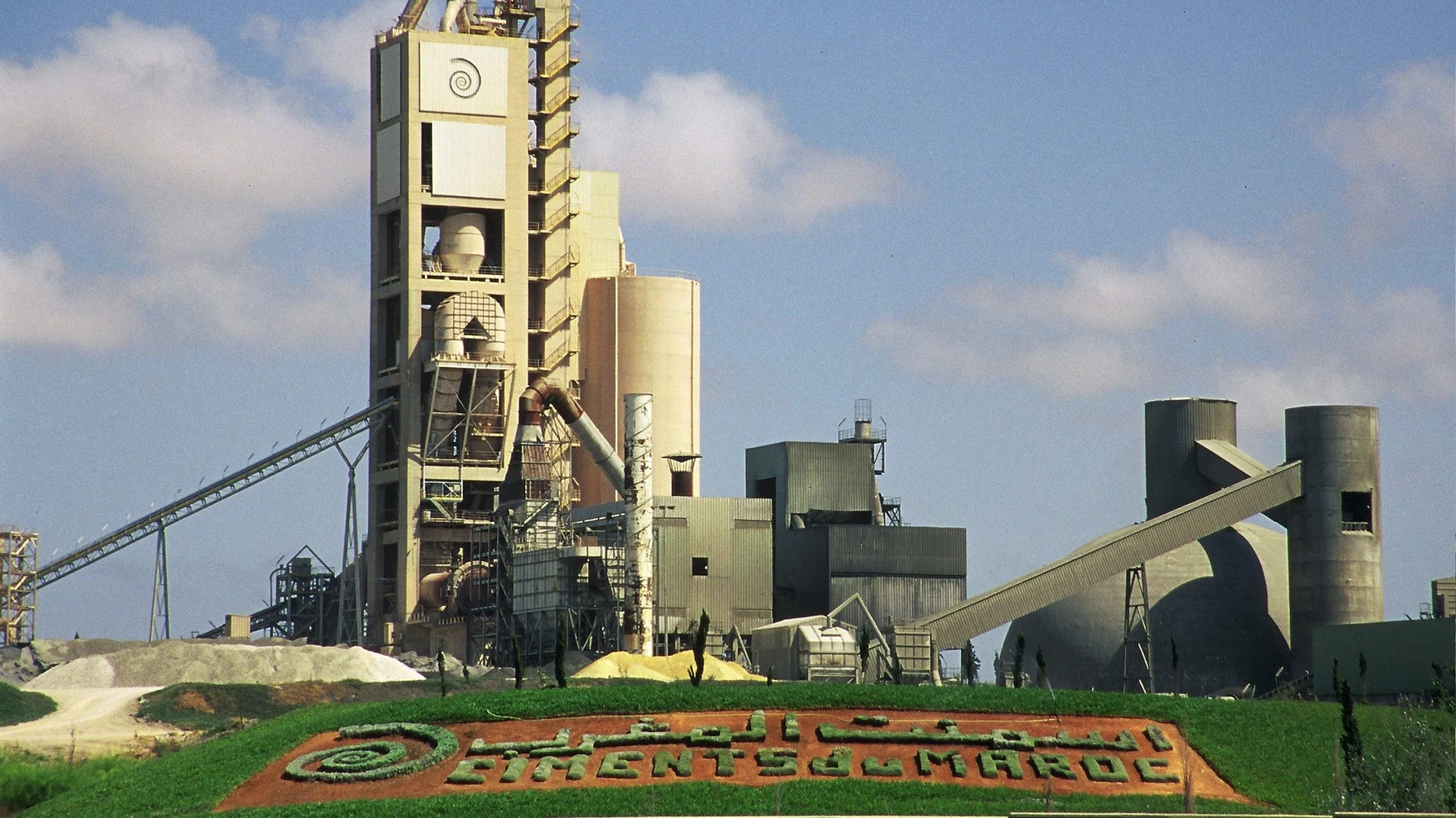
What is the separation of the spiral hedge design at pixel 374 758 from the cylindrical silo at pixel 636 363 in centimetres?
7714

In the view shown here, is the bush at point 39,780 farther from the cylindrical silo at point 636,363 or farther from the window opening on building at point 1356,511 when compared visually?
the cylindrical silo at point 636,363

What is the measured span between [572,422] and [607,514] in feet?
37.2

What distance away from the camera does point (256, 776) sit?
43.1 meters

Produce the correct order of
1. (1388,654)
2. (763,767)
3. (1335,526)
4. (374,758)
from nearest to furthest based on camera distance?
(763,767)
(374,758)
(1388,654)
(1335,526)

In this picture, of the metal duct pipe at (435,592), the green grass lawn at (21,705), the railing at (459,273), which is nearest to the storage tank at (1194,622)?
the metal duct pipe at (435,592)

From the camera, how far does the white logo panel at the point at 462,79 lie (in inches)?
4417

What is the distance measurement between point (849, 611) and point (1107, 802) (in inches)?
2507

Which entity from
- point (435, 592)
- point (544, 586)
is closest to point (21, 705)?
point (544, 586)

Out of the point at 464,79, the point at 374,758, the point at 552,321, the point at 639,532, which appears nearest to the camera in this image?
the point at 374,758

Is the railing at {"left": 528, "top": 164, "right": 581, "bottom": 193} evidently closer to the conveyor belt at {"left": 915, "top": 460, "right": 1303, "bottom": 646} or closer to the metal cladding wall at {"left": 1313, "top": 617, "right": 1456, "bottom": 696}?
the conveyor belt at {"left": 915, "top": 460, "right": 1303, "bottom": 646}

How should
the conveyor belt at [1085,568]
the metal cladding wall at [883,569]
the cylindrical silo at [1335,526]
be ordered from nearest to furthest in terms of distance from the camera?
the conveyor belt at [1085,568] → the cylindrical silo at [1335,526] → the metal cladding wall at [883,569]

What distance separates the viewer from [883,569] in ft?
342

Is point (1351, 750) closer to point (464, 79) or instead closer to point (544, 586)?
point (544, 586)

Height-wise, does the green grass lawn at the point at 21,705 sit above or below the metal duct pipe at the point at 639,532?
below
